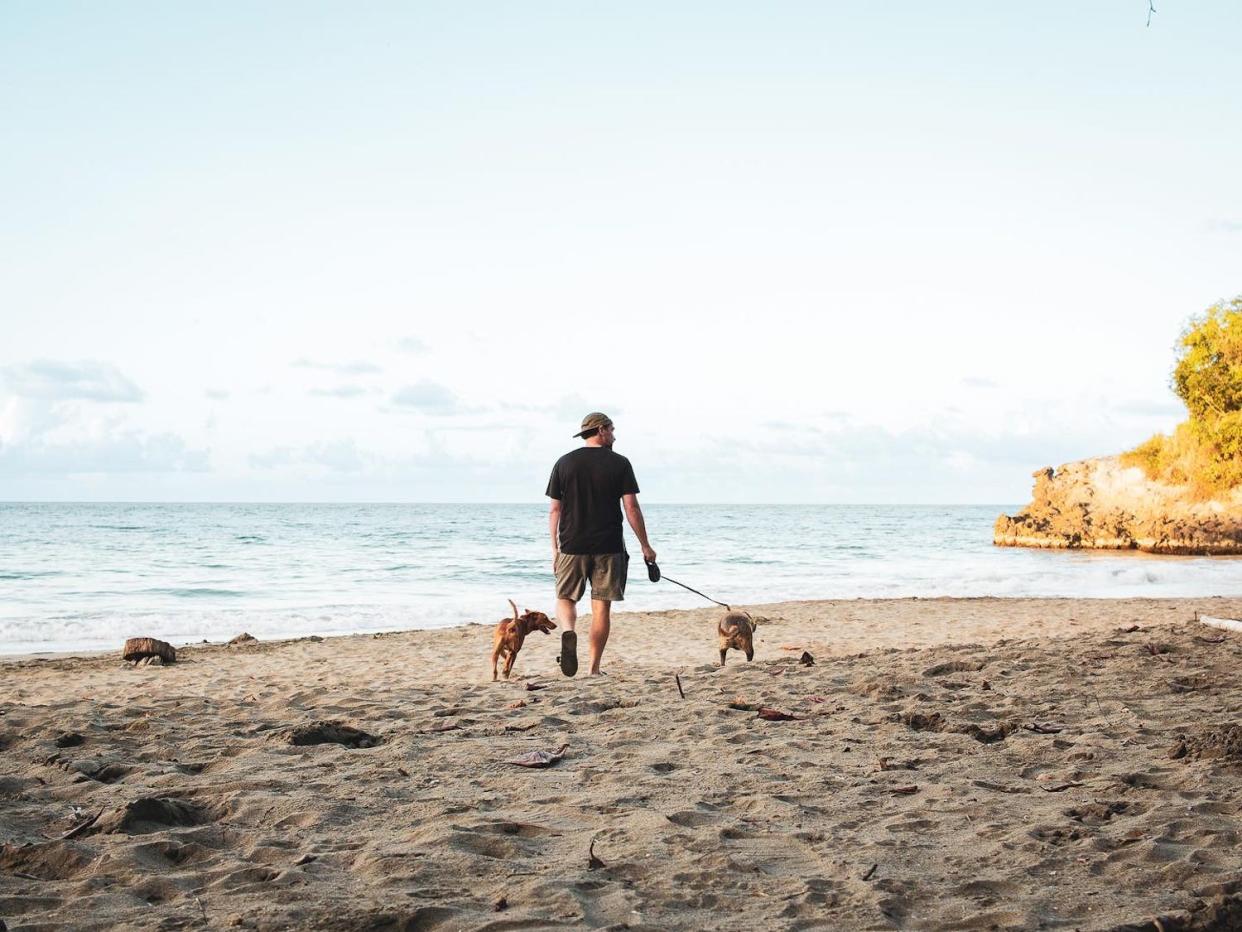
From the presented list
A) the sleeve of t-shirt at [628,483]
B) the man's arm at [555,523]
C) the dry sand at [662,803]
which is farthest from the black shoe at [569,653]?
the sleeve of t-shirt at [628,483]

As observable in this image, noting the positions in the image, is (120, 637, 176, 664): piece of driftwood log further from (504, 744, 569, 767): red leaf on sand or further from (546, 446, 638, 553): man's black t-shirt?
(504, 744, 569, 767): red leaf on sand

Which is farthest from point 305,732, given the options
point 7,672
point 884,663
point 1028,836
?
point 7,672

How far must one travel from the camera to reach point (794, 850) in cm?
333

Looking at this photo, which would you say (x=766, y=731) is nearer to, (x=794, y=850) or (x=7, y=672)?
(x=794, y=850)

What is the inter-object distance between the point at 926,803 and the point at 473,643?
903 cm

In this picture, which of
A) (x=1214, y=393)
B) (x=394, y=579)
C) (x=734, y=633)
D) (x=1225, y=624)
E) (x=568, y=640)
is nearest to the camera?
(x=568, y=640)

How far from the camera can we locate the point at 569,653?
24.4 feet

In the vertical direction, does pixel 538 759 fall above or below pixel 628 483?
below

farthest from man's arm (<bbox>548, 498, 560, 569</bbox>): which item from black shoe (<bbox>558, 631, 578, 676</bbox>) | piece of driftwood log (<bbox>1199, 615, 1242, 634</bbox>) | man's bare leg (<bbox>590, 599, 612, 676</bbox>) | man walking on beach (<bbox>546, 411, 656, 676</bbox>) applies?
piece of driftwood log (<bbox>1199, 615, 1242, 634</bbox>)

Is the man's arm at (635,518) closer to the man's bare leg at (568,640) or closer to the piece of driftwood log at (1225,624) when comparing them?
the man's bare leg at (568,640)

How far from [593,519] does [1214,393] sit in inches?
1537

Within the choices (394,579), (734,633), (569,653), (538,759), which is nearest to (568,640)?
(569,653)

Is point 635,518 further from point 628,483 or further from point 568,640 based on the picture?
point 568,640

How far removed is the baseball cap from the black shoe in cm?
161
